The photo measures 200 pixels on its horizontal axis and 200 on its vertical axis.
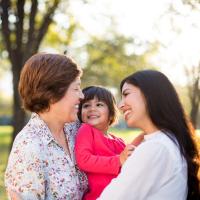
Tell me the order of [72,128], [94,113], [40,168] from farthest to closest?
[94,113]
[72,128]
[40,168]

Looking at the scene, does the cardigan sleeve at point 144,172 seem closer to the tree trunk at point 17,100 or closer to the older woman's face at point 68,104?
the older woman's face at point 68,104

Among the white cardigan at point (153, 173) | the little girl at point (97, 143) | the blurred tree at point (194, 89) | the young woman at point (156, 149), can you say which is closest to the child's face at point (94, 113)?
the little girl at point (97, 143)

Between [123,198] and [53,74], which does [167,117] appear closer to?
[123,198]

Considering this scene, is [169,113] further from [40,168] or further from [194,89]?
[194,89]

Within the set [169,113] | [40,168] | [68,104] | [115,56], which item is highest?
[169,113]

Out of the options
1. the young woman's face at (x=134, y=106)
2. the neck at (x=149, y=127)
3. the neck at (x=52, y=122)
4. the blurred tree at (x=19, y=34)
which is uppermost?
the young woman's face at (x=134, y=106)

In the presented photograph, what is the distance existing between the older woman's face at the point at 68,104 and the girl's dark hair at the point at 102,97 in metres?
0.48

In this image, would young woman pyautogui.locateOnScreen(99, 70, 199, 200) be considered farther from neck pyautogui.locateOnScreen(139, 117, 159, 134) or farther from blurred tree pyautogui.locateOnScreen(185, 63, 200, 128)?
blurred tree pyautogui.locateOnScreen(185, 63, 200, 128)

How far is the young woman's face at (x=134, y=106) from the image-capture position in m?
2.62

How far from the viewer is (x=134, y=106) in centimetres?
264

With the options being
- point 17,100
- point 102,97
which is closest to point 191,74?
point 17,100

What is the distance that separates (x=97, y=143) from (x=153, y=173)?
116 cm

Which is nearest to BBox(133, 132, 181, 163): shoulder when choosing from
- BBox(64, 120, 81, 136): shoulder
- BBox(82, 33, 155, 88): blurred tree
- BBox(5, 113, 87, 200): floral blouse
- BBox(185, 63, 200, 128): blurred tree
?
BBox(5, 113, 87, 200): floral blouse

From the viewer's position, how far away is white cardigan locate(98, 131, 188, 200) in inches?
96.3
